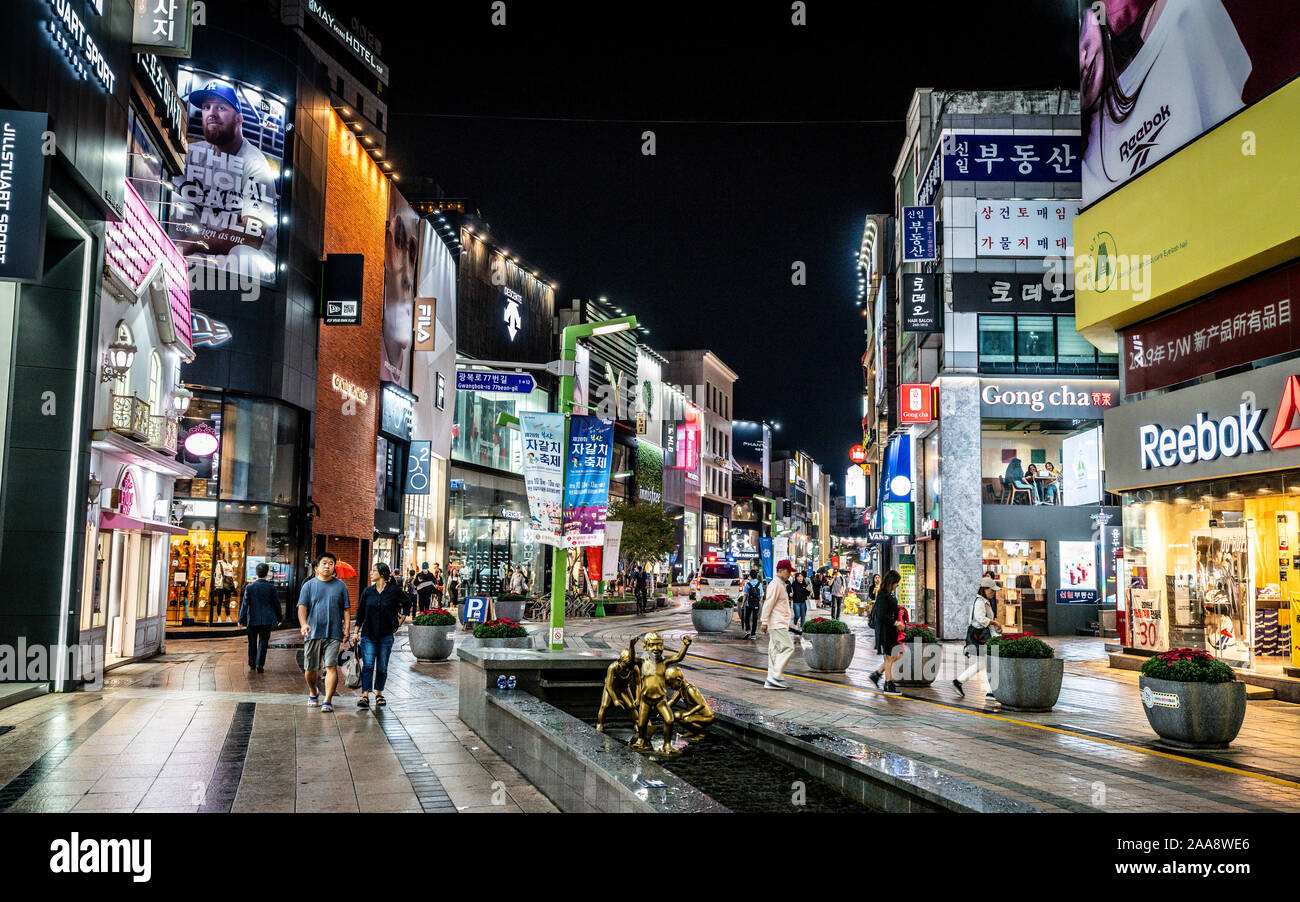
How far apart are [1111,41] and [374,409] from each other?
27743mm

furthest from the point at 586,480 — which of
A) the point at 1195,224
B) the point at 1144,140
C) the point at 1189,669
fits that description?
the point at 1144,140

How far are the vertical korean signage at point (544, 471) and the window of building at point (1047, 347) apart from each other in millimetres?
19209

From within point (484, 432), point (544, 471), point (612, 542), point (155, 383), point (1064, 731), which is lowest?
point (1064, 731)

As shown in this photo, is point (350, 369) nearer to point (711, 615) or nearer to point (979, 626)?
point (711, 615)

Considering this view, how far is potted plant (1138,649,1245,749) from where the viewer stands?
435 inches

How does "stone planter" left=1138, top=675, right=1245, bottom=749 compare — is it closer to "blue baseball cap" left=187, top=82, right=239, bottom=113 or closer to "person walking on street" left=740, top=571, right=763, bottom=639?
"person walking on street" left=740, top=571, right=763, bottom=639

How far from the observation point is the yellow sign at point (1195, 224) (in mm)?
15977

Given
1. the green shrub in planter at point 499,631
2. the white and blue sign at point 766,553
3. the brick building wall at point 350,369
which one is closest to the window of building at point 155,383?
the green shrub in planter at point 499,631

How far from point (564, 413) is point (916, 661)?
281 inches

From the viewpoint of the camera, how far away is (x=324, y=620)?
13047mm

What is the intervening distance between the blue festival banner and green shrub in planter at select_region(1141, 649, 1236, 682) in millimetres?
8133

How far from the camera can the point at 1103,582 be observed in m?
30.9
